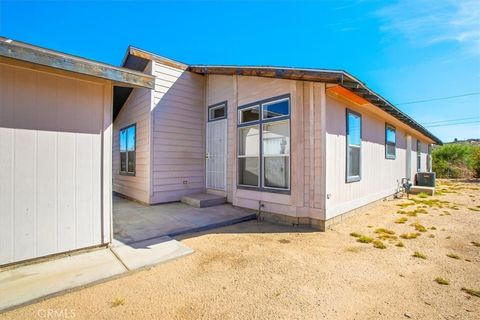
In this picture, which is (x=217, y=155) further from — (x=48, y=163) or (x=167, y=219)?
(x=48, y=163)

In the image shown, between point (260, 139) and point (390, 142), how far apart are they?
6031 millimetres

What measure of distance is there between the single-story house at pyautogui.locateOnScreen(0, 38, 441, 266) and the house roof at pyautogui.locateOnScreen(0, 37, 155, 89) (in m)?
0.01

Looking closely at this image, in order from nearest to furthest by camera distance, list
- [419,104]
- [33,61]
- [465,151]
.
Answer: [33,61], [465,151], [419,104]

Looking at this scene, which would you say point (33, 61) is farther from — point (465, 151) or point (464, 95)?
point (464, 95)

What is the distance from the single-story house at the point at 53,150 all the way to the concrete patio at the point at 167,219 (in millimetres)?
784

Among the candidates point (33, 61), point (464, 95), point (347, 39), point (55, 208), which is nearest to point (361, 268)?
point (55, 208)

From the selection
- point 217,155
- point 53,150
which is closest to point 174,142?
point 217,155

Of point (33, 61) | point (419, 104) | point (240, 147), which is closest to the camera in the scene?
point (33, 61)

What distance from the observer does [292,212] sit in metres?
4.61

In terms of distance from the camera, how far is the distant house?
14.7ft

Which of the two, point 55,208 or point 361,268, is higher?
point 55,208

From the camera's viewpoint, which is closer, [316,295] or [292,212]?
[316,295]

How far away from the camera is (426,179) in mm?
10836

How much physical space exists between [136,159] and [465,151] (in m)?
26.2
